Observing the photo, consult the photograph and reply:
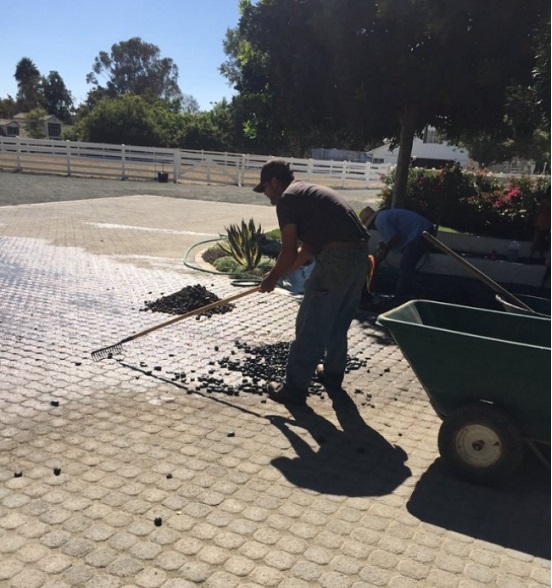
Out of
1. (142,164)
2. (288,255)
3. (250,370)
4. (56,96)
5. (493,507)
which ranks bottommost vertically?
(493,507)

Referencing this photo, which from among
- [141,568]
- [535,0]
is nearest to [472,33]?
[535,0]

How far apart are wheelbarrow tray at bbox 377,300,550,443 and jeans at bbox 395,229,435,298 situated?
3.79 m

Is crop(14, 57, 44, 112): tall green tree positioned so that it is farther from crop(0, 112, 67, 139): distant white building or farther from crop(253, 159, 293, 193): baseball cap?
crop(253, 159, 293, 193): baseball cap

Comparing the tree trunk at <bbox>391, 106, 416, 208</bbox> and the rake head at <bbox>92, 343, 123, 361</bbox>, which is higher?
the tree trunk at <bbox>391, 106, 416, 208</bbox>

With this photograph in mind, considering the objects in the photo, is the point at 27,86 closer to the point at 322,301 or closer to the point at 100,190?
the point at 100,190

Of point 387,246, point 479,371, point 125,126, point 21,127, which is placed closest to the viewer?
point 479,371

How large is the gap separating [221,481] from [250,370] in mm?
1908

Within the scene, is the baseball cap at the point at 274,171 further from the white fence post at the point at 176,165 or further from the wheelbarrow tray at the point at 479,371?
the white fence post at the point at 176,165

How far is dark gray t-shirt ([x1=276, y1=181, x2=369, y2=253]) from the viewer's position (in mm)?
4488

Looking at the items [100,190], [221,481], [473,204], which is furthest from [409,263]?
[100,190]

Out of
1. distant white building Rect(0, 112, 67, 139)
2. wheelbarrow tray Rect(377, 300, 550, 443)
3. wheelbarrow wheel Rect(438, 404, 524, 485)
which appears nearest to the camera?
wheelbarrow tray Rect(377, 300, 550, 443)

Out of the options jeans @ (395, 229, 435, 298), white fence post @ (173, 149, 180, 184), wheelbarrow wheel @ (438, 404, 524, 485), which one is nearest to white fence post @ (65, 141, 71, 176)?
white fence post @ (173, 149, 180, 184)

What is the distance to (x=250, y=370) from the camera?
5.48m

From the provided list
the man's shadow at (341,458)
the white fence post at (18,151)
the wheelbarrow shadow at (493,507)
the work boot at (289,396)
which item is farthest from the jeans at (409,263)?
the white fence post at (18,151)
